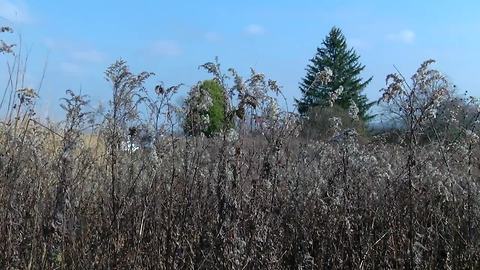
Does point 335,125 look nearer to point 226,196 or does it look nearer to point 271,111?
point 271,111

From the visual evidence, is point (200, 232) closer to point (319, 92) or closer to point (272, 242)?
point (272, 242)

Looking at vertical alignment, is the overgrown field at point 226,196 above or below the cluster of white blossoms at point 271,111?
below

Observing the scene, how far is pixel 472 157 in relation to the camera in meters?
5.11

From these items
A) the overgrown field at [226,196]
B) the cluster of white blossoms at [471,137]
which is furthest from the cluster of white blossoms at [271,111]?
the cluster of white blossoms at [471,137]

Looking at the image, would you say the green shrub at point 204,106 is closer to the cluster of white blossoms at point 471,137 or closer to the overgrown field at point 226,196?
the overgrown field at point 226,196

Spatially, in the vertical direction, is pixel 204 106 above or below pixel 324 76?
below

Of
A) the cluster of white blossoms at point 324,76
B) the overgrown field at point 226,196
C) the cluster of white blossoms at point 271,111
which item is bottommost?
the overgrown field at point 226,196

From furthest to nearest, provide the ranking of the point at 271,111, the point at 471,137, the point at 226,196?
the point at 471,137 < the point at 271,111 < the point at 226,196

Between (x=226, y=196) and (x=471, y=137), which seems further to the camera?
(x=471, y=137)

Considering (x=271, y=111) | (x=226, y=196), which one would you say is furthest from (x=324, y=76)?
(x=226, y=196)

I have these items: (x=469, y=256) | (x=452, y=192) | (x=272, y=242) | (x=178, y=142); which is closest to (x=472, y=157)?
(x=452, y=192)

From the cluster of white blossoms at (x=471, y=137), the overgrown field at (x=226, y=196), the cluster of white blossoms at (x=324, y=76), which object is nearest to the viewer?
the overgrown field at (x=226, y=196)

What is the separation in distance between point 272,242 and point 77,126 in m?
1.35

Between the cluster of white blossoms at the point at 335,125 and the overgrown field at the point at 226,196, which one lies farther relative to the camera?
the cluster of white blossoms at the point at 335,125
